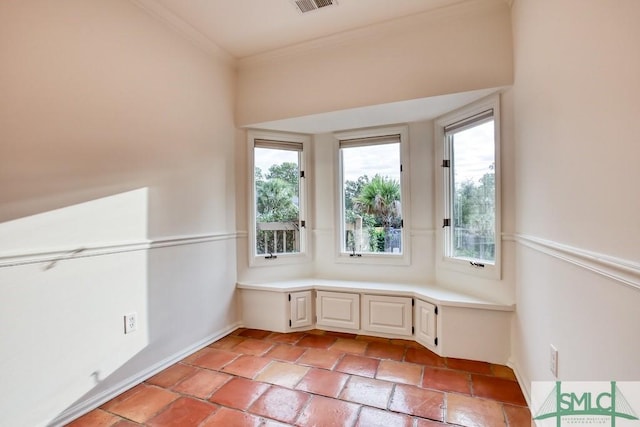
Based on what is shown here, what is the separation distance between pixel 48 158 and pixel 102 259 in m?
0.68

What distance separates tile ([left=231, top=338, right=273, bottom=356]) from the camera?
261 cm

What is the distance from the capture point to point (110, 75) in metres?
1.99

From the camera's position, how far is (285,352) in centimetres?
261

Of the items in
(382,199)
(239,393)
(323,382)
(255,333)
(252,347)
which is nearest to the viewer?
(239,393)

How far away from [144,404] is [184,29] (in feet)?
9.54

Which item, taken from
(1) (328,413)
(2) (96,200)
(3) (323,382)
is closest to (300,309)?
(3) (323,382)

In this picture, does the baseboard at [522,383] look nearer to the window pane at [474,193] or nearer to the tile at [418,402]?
the tile at [418,402]

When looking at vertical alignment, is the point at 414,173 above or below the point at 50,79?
below

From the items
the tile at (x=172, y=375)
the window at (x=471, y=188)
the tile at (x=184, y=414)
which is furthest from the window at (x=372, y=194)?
the tile at (x=184, y=414)

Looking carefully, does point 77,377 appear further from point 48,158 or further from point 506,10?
point 506,10

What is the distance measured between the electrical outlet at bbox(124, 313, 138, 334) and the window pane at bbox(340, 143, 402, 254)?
213 cm

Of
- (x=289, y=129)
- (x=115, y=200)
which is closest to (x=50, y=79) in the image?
(x=115, y=200)

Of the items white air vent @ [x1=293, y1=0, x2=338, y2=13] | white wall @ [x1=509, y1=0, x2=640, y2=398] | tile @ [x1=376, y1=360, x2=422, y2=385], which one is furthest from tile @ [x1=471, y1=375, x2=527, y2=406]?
white air vent @ [x1=293, y1=0, x2=338, y2=13]

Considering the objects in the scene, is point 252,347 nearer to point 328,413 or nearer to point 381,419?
point 328,413
